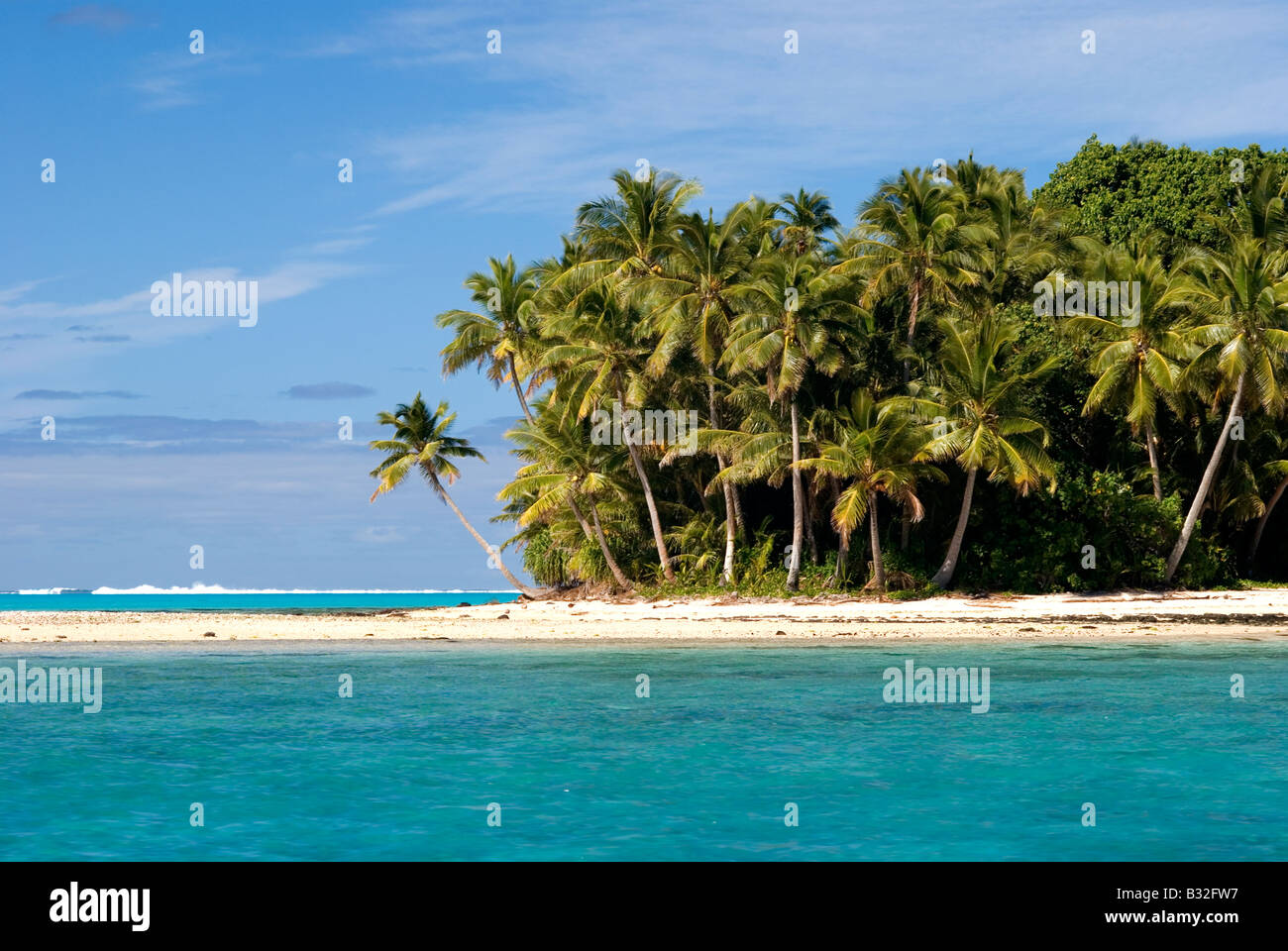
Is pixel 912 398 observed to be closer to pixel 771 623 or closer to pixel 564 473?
pixel 771 623

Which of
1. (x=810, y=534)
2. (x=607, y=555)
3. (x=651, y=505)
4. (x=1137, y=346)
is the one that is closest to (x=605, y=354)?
(x=651, y=505)

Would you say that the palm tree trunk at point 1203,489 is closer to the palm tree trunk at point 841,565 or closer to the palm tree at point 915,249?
the palm tree at point 915,249

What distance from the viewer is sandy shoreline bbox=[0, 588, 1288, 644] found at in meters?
31.0

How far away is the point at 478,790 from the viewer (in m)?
13.2

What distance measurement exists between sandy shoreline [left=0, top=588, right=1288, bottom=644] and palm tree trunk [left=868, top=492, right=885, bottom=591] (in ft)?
2.82

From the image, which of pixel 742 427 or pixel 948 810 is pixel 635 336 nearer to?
pixel 742 427

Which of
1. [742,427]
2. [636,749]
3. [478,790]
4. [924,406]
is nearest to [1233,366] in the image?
[924,406]

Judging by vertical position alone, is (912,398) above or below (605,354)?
below

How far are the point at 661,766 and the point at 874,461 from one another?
847 inches

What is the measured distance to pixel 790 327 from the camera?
3550 cm

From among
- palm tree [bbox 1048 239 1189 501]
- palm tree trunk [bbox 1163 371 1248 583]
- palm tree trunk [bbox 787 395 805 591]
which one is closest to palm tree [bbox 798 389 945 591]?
palm tree trunk [bbox 787 395 805 591]
